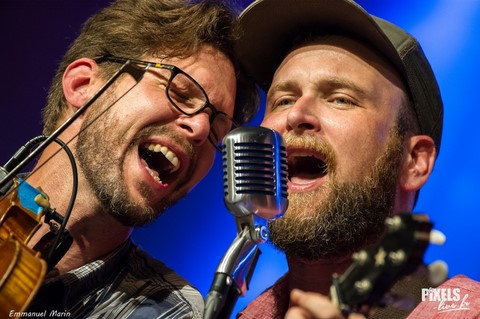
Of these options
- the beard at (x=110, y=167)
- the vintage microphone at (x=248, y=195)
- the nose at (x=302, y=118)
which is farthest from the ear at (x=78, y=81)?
the vintage microphone at (x=248, y=195)

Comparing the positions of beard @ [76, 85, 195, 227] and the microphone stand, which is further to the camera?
beard @ [76, 85, 195, 227]

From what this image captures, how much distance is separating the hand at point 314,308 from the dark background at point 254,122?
1.13 metres

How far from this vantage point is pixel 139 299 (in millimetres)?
2258

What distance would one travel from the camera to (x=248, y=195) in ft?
4.88

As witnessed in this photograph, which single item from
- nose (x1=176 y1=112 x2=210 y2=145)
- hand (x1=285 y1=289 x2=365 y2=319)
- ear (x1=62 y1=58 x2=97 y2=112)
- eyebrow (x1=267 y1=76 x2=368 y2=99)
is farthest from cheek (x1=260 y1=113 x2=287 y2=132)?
hand (x1=285 y1=289 x2=365 y2=319)

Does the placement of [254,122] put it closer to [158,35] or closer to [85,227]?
[158,35]

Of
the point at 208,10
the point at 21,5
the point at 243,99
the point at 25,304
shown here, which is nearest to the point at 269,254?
the point at 243,99

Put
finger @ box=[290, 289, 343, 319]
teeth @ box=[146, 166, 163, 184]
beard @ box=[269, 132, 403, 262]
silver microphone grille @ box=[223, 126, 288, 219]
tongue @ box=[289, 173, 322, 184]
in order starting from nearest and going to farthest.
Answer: finger @ box=[290, 289, 343, 319], silver microphone grille @ box=[223, 126, 288, 219], beard @ box=[269, 132, 403, 262], tongue @ box=[289, 173, 322, 184], teeth @ box=[146, 166, 163, 184]

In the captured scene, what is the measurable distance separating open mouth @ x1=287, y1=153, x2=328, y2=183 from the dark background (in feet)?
1.45

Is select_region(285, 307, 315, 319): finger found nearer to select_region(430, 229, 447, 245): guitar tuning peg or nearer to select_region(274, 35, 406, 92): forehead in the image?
select_region(430, 229, 447, 245): guitar tuning peg

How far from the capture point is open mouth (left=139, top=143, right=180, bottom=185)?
237cm

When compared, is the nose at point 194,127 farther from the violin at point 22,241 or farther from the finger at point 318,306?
the finger at point 318,306

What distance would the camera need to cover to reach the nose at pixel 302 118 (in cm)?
208

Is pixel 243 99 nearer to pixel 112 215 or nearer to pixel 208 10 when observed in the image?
pixel 208 10
